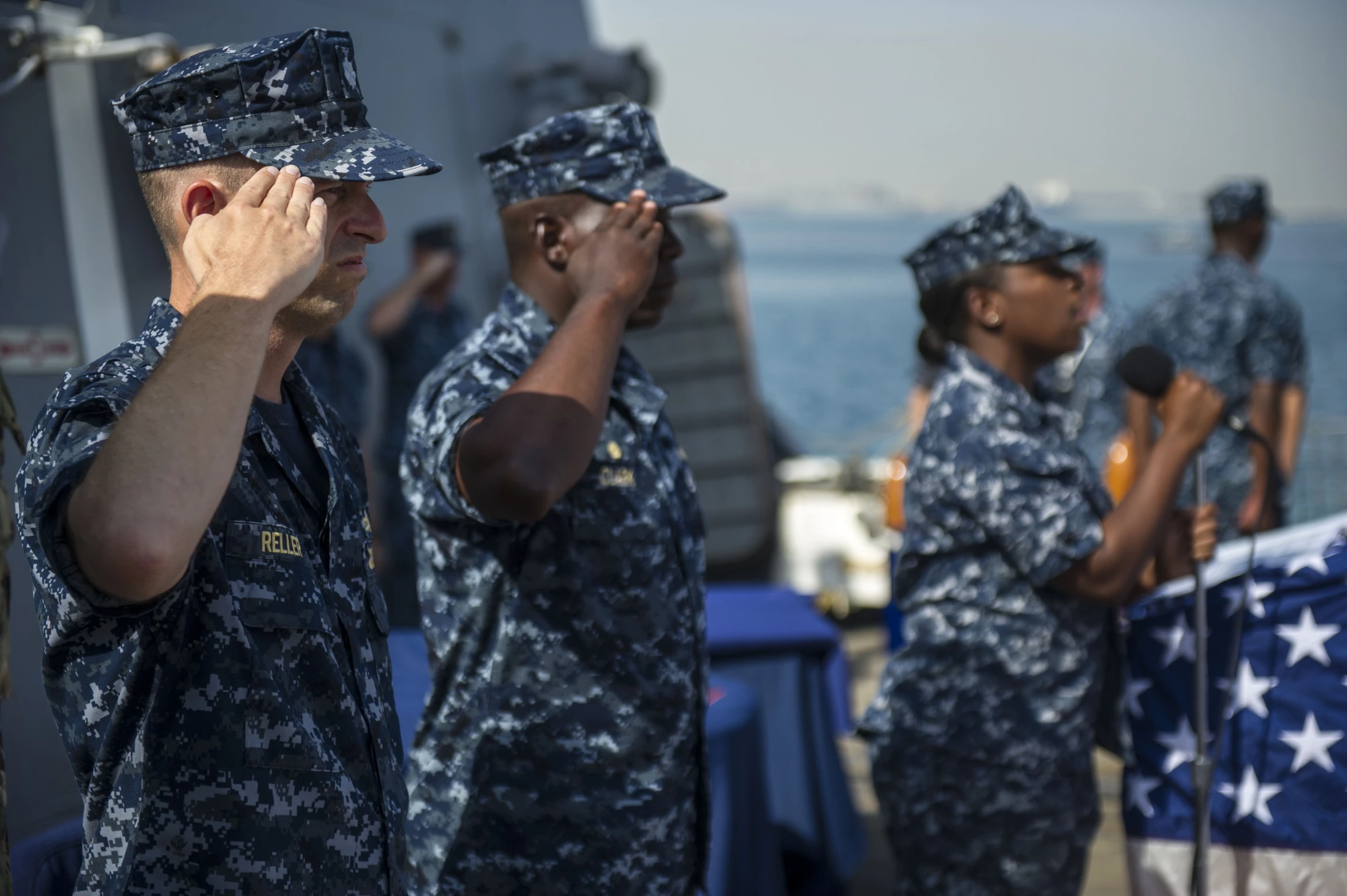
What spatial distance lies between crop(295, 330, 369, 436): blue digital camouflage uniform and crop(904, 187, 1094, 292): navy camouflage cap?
2797 millimetres

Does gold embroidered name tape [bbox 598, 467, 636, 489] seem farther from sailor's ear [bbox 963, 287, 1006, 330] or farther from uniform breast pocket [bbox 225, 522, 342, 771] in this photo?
sailor's ear [bbox 963, 287, 1006, 330]

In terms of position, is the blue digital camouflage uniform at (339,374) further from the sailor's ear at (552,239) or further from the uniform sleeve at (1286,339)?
the uniform sleeve at (1286,339)

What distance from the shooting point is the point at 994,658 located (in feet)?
8.52

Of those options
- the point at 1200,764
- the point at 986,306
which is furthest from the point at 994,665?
the point at 986,306

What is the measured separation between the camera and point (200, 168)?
1.47 meters

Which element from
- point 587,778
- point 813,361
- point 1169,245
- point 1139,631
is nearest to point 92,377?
point 587,778

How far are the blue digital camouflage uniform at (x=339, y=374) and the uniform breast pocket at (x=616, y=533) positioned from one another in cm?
309

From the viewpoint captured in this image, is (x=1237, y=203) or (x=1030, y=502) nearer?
(x=1030, y=502)

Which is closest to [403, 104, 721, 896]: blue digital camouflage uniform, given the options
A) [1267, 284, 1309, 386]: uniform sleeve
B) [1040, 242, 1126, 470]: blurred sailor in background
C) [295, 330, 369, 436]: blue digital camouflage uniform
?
[295, 330, 369, 436]: blue digital camouflage uniform

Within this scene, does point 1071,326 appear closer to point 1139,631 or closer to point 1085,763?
point 1139,631

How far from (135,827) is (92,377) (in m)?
0.45

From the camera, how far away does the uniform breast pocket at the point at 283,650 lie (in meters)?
1.37

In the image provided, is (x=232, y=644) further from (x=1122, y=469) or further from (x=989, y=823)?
(x=1122, y=469)

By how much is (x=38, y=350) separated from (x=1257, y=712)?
9.55ft
